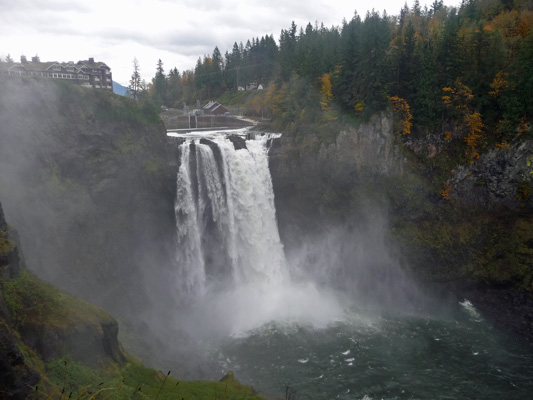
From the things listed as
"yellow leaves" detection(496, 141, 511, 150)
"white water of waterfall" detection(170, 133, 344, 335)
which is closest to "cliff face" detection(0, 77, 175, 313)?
"white water of waterfall" detection(170, 133, 344, 335)

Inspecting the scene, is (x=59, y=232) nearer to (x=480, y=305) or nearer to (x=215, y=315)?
(x=215, y=315)

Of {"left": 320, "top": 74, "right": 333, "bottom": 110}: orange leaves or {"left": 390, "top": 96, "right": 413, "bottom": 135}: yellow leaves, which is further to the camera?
{"left": 320, "top": 74, "right": 333, "bottom": 110}: orange leaves

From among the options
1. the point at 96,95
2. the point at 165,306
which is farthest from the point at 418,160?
the point at 96,95

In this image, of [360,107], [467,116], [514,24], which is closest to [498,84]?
[467,116]

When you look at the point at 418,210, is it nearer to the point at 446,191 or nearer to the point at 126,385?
the point at 446,191

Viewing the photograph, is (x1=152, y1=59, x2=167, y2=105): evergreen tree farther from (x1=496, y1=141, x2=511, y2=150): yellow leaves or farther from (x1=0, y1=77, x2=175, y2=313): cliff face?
(x1=496, y1=141, x2=511, y2=150): yellow leaves
